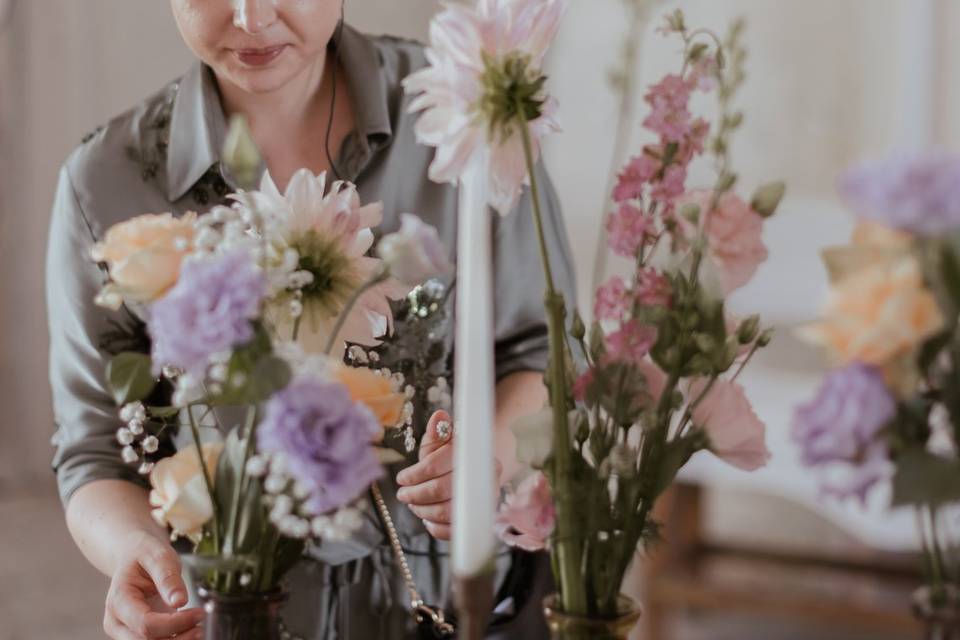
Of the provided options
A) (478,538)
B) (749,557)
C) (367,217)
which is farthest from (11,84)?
(478,538)

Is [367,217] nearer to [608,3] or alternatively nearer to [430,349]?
[430,349]

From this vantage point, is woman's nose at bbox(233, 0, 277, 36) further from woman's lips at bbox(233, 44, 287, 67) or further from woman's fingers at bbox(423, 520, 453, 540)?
woman's fingers at bbox(423, 520, 453, 540)

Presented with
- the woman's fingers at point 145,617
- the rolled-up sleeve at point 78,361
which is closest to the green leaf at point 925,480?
the woman's fingers at point 145,617

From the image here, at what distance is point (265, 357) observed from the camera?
2.04 ft

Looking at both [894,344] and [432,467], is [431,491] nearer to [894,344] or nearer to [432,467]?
[432,467]

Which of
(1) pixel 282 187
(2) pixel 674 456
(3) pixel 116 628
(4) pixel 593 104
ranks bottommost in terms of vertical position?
(3) pixel 116 628

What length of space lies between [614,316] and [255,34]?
0.39 m

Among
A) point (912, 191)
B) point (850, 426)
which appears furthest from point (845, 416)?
point (912, 191)

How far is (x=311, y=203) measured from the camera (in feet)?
2.47

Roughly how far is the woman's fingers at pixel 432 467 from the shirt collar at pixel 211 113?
0.36 metres

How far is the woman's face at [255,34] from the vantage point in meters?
0.93

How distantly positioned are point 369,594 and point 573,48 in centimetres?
231

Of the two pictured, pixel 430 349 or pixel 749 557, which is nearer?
pixel 430 349

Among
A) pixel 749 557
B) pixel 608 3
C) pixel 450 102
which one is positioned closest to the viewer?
pixel 450 102
